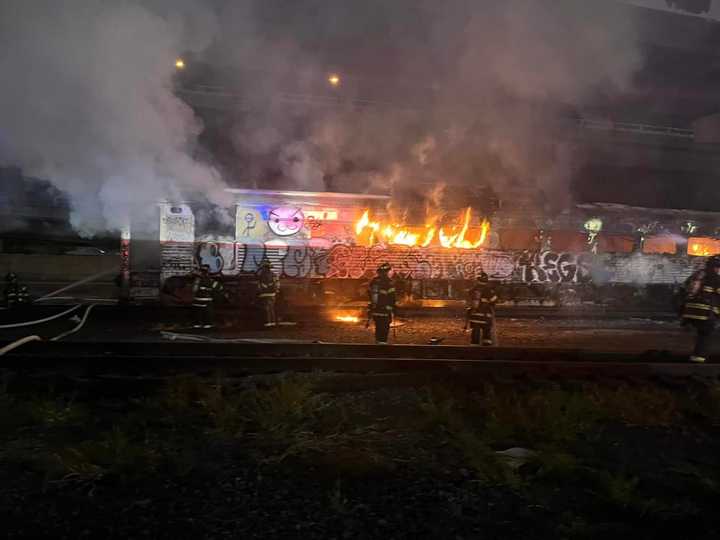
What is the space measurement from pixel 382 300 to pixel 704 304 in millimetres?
5217

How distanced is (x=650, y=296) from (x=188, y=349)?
15932mm

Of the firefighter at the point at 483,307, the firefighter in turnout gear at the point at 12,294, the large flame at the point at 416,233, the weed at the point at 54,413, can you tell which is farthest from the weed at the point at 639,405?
the firefighter in turnout gear at the point at 12,294

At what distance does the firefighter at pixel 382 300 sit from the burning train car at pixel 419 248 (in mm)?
5732

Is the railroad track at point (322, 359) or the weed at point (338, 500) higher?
the railroad track at point (322, 359)

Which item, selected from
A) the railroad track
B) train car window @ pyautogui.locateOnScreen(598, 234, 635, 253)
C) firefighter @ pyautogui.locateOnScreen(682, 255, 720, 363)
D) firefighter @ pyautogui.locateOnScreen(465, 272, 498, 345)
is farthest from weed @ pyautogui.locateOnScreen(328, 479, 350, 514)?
train car window @ pyautogui.locateOnScreen(598, 234, 635, 253)

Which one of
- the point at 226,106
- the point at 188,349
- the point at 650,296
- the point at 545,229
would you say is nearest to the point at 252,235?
the point at 226,106

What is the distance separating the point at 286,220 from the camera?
15.3 meters

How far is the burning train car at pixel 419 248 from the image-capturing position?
14328 mm

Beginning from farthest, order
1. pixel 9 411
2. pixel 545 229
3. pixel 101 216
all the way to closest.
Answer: pixel 545 229 → pixel 101 216 → pixel 9 411

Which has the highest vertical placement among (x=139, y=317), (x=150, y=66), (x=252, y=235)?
(x=150, y=66)

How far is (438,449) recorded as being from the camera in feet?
14.2

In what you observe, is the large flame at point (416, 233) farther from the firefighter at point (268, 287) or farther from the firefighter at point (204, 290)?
the firefighter at point (204, 290)

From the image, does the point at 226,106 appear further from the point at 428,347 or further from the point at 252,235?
the point at 428,347

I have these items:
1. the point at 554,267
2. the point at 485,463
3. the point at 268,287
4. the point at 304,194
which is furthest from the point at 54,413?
the point at 554,267
